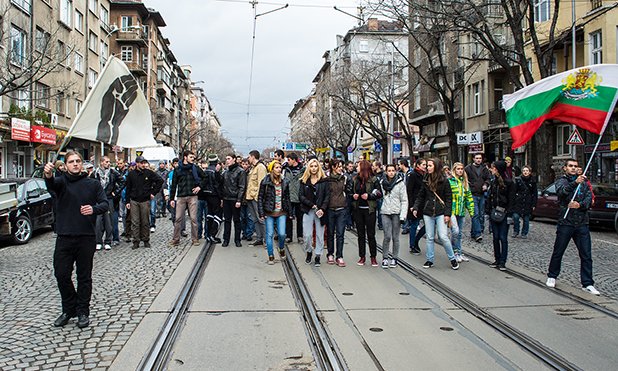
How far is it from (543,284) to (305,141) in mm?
63418

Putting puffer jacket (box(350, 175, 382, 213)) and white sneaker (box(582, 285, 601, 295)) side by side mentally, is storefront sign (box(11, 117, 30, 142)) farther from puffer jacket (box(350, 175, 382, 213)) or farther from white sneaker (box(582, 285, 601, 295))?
white sneaker (box(582, 285, 601, 295))

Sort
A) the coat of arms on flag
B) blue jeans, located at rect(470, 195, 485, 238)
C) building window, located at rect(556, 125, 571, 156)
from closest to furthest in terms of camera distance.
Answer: the coat of arms on flag, blue jeans, located at rect(470, 195, 485, 238), building window, located at rect(556, 125, 571, 156)

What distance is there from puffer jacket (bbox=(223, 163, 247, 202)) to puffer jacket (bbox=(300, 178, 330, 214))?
97.0 inches

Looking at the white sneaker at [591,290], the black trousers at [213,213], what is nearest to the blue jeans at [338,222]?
the black trousers at [213,213]

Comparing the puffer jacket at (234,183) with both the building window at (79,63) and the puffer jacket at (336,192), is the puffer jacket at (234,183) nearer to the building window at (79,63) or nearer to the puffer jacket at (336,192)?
the puffer jacket at (336,192)

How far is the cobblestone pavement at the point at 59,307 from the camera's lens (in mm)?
5012

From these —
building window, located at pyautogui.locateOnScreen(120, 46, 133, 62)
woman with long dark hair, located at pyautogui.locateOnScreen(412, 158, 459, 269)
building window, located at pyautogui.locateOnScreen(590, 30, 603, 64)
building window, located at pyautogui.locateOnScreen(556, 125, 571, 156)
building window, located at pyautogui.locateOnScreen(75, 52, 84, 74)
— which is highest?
building window, located at pyautogui.locateOnScreen(120, 46, 133, 62)

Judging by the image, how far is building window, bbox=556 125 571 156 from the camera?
91.0 feet

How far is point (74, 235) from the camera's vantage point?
5.90m

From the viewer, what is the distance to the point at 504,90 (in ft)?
107

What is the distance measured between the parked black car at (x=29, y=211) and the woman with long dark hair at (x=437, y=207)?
27.4ft

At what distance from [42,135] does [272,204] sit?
22.3 metres

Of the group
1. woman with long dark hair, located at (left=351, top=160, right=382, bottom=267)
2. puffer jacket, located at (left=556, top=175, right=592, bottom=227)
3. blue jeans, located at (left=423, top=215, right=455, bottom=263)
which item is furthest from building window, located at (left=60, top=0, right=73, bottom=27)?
puffer jacket, located at (left=556, top=175, right=592, bottom=227)

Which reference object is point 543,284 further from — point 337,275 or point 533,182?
point 533,182
